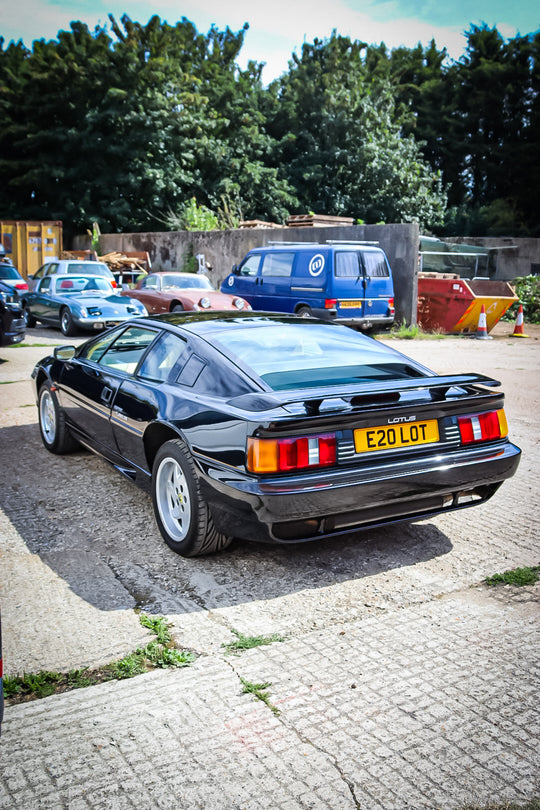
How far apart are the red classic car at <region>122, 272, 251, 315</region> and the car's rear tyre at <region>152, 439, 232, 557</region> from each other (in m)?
9.63

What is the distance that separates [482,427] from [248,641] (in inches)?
71.1

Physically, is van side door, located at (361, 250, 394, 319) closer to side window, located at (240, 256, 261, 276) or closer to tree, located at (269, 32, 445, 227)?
side window, located at (240, 256, 261, 276)

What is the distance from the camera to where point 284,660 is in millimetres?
2854

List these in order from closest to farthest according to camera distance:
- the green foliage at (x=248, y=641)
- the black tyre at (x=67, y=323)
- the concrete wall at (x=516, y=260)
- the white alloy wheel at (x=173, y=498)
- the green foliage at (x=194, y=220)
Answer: the green foliage at (x=248, y=641)
the white alloy wheel at (x=173, y=498)
the black tyre at (x=67, y=323)
the concrete wall at (x=516, y=260)
the green foliage at (x=194, y=220)

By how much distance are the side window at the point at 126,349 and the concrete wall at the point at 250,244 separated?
12.1m

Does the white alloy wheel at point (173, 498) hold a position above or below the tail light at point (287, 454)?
below

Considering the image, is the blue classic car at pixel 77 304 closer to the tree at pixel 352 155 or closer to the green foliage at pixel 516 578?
the green foliage at pixel 516 578

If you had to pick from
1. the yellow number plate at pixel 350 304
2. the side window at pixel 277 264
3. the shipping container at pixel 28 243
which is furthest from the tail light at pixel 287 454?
the shipping container at pixel 28 243

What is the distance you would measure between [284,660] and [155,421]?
166cm

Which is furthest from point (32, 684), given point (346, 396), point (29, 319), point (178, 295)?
point (29, 319)

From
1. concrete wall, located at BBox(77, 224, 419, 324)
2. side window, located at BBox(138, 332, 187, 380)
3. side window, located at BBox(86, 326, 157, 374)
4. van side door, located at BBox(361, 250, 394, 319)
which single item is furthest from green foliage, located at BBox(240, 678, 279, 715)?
concrete wall, located at BBox(77, 224, 419, 324)

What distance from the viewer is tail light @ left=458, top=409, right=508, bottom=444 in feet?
12.5

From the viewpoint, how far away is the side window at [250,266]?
598 inches

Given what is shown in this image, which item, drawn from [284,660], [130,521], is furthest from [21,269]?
[284,660]
